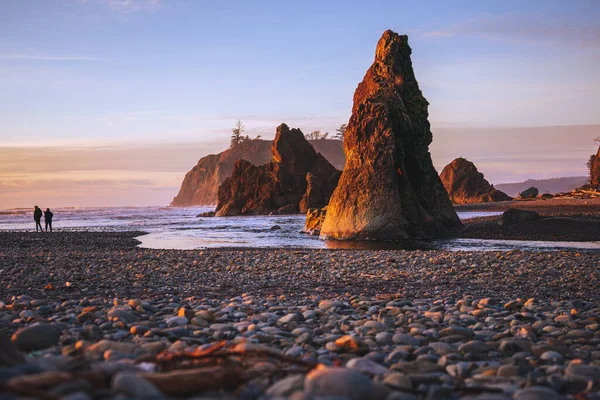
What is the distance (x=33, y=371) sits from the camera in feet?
9.43

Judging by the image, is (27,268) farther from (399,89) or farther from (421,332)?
(399,89)

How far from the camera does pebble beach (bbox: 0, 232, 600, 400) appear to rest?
2.79 metres

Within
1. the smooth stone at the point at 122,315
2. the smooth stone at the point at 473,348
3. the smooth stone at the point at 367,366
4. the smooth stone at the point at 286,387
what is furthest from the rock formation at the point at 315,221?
the smooth stone at the point at 286,387

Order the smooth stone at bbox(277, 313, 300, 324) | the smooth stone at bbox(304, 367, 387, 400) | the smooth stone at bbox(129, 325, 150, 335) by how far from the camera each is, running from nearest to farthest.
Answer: the smooth stone at bbox(304, 367, 387, 400)
the smooth stone at bbox(129, 325, 150, 335)
the smooth stone at bbox(277, 313, 300, 324)

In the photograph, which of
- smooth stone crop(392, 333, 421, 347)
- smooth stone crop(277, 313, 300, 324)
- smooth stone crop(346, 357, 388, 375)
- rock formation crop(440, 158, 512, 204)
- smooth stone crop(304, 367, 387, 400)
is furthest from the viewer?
rock formation crop(440, 158, 512, 204)

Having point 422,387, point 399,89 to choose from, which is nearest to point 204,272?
point 422,387

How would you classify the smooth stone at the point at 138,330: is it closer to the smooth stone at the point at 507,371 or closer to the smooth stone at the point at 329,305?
the smooth stone at the point at 329,305

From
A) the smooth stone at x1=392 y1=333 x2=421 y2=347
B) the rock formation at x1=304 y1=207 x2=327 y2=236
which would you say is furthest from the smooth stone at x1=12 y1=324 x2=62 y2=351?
the rock formation at x1=304 y1=207 x2=327 y2=236

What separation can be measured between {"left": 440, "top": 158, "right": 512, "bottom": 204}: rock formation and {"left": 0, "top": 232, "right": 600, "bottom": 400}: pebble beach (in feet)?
197

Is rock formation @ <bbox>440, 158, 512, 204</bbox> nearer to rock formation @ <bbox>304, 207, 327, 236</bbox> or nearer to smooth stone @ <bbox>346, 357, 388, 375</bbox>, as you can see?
rock formation @ <bbox>304, 207, 327, 236</bbox>

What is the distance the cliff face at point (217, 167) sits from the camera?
469 feet

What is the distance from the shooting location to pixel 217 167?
A: 149875mm

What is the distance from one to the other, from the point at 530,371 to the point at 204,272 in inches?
344

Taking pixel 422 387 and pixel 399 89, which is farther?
pixel 399 89
